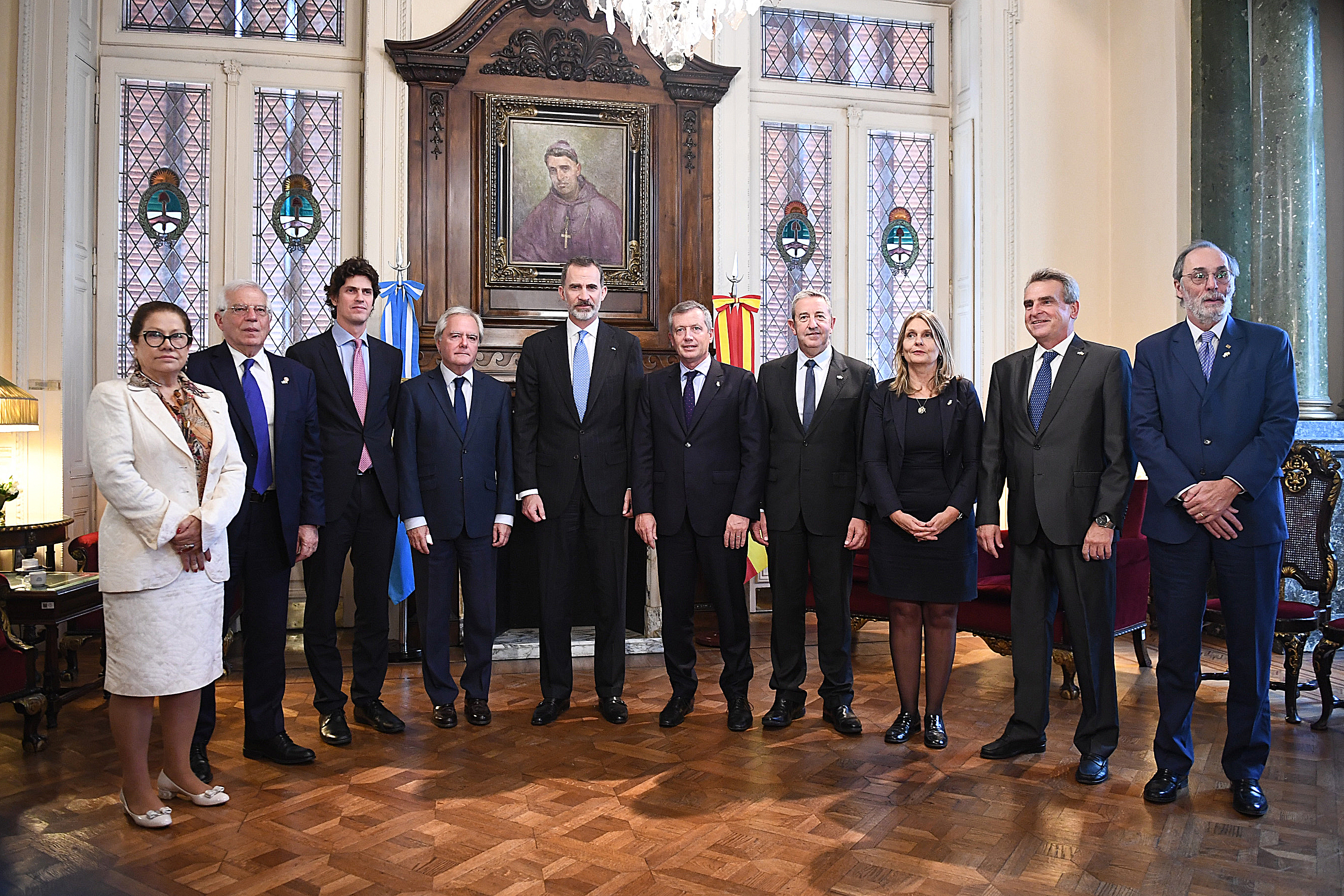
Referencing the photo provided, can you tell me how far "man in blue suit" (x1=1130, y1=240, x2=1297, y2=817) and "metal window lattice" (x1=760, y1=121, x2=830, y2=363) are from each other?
3.63m

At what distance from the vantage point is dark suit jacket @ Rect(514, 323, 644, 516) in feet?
12.4

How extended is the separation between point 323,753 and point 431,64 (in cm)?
407

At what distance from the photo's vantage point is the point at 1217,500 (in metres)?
2.85

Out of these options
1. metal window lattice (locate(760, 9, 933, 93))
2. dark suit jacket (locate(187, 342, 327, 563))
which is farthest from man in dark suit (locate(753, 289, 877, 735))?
metal window lattice (locate(760, 9, 933, 93))

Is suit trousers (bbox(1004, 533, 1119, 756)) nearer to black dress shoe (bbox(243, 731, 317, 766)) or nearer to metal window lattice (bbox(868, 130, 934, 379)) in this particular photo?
black dress shoe (bbox(243, 731, 317, 766))

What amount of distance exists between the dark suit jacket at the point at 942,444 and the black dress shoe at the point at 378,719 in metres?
1.94

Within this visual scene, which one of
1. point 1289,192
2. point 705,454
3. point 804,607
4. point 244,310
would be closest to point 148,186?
point 244,310

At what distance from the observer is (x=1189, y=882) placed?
2.41 m

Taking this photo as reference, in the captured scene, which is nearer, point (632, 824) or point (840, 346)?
point (632, 824)

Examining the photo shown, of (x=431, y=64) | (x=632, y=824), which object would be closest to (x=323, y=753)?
(x=632, y=824)

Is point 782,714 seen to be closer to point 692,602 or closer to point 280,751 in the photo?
point 692,602

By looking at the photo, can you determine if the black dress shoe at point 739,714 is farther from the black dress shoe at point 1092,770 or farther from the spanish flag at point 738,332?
the spanish flag at point 738,332

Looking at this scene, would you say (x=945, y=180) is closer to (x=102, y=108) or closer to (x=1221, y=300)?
(x=1221, y=300)

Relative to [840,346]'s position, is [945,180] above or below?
above
